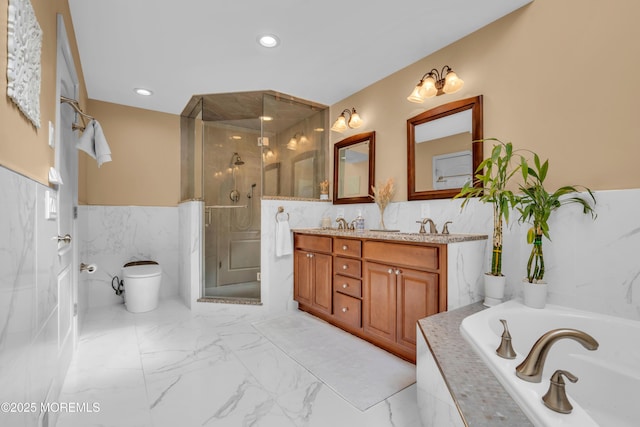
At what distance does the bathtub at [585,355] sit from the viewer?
1152 mm

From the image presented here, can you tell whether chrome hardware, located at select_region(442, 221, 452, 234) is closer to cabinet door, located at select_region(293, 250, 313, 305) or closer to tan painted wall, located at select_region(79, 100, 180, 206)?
cabinet door, located at select_region(293, 250, 313, 305)

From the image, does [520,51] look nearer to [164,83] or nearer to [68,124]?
[164,83]

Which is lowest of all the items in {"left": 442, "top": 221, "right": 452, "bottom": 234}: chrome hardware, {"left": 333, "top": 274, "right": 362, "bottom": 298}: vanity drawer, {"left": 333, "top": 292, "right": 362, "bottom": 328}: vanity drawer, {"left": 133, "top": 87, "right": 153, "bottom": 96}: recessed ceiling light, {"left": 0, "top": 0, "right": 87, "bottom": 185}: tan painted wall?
{"left": 333, "top": 292, "right": 362, "bottom": 328}: vanity drawer

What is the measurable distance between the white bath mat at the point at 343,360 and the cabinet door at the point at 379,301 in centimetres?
17

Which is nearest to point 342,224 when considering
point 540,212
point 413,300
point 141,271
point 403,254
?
point 403,254

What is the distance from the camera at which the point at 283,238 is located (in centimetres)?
304

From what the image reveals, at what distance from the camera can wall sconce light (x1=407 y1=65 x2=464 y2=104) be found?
219 cm

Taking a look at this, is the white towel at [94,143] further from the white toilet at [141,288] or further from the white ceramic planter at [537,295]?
the white ceramic planter at [537,295]

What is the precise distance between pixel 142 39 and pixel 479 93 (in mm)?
2616

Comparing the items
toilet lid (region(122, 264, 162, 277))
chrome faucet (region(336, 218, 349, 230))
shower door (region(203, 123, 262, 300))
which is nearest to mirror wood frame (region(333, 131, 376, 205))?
chrome faucet (region(336, 218, 349, 230))

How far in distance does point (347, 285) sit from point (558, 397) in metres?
1.77

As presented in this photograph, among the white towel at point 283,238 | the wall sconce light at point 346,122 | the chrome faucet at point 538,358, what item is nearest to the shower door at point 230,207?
the white towel at point 283,238

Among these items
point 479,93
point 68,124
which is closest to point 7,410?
point 68,124

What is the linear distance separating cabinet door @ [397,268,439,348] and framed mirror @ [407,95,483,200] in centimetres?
75
